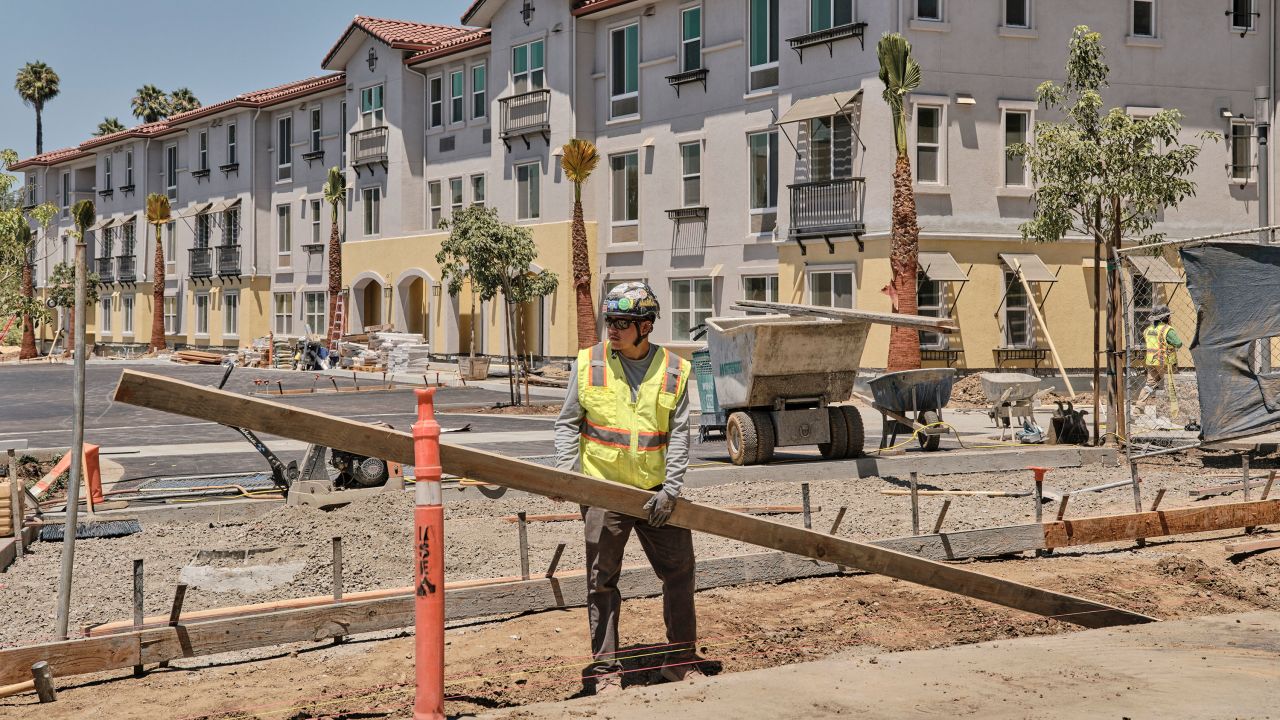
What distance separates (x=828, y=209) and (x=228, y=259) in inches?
1270

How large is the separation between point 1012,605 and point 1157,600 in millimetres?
2071

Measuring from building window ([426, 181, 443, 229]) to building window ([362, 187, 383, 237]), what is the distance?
229 centimetres

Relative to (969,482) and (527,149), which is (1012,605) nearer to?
(969,482)

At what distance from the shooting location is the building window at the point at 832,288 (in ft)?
94.5

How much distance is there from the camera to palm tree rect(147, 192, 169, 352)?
56625mm

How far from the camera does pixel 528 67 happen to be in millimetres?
37969

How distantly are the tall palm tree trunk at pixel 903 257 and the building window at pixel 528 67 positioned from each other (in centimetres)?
1428

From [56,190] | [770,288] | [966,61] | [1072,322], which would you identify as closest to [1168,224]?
[1072,322]

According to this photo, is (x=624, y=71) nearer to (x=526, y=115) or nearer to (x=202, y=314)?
(x=526, y=115)

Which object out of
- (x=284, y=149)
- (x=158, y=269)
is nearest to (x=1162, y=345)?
(x=284, y=149)

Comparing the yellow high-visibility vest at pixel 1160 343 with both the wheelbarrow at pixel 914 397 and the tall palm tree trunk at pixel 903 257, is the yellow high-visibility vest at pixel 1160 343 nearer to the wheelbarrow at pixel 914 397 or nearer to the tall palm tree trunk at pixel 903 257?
the tall palm tree trunk at pixel 903 257

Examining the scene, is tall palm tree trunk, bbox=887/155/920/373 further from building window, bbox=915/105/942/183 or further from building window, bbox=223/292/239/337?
building window, bbox=223/292/239/337

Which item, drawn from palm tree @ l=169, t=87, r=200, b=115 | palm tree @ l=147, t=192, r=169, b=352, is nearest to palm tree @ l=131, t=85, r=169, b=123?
palm tree @ l=169, t=87, r=200, b=115

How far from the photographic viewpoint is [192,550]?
10.6m
